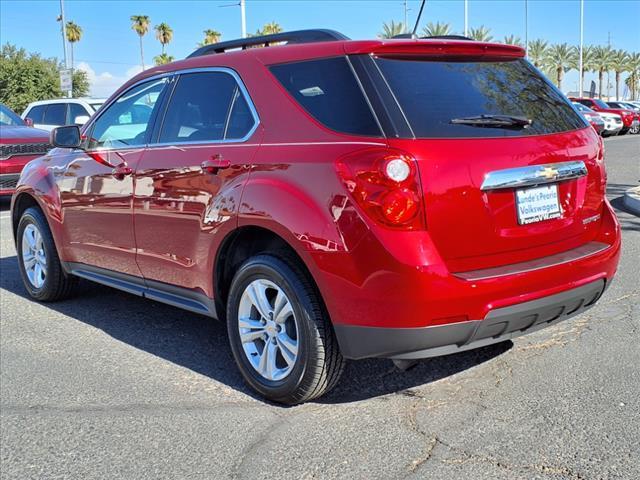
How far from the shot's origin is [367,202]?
10.6ft

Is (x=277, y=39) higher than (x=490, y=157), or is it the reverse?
(x=277, y=39)

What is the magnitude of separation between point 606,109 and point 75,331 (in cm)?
3383

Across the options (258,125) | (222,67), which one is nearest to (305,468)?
(258,125)

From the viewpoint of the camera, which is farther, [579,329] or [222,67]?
[579,329]

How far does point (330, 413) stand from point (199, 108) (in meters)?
1.95

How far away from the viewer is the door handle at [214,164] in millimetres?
3994

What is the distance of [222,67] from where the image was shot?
170 inches

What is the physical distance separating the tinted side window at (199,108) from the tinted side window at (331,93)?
0.49 m

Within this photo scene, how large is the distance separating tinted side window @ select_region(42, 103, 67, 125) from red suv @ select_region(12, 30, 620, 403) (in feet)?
43.6

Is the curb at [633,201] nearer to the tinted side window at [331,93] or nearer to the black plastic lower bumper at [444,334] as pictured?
the black plastic lower bumper at [444,334]

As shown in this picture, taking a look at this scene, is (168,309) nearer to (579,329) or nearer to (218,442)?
(218,442)

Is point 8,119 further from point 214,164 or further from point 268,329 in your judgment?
point 268,329

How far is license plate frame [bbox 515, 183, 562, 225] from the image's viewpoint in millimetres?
3461

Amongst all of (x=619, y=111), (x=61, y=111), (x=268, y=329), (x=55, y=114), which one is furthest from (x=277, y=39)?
(x=619, y=111)
